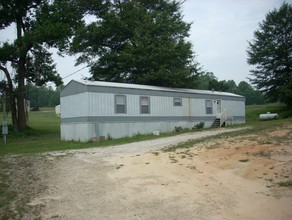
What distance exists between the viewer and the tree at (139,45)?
3042cm

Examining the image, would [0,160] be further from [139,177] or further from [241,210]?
[241,210]

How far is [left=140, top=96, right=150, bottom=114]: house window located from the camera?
2108 cm

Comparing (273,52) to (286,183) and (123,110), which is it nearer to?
(123,110)

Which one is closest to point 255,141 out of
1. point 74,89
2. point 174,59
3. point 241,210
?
point 241,210

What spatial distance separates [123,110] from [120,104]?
1.35 ft

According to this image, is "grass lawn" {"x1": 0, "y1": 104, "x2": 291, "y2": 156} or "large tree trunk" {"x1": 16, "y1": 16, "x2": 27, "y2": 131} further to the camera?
"large tree trunk" {"x1": 16, "y1": 16, "x2": 27, "y2": 131}

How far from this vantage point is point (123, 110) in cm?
1994

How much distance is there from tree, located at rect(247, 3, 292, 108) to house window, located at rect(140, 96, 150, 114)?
23.4m

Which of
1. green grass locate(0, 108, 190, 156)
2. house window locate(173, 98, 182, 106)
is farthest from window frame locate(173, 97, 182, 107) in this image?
green grass locate(0, 108, 190, 156)

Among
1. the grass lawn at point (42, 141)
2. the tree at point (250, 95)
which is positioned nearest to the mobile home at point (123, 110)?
the grass lawn at point (42, 141)

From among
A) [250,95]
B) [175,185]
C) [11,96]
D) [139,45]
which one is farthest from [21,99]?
[250,95]

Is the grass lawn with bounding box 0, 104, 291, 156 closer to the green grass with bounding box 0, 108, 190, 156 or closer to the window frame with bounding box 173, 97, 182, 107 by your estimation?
the green grass with bounding box 0, 108, 190, 156

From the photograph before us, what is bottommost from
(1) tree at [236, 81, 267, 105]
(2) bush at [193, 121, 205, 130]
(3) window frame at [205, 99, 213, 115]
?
(2) bush at [193, 121, 205, 130]

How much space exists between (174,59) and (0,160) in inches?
844
